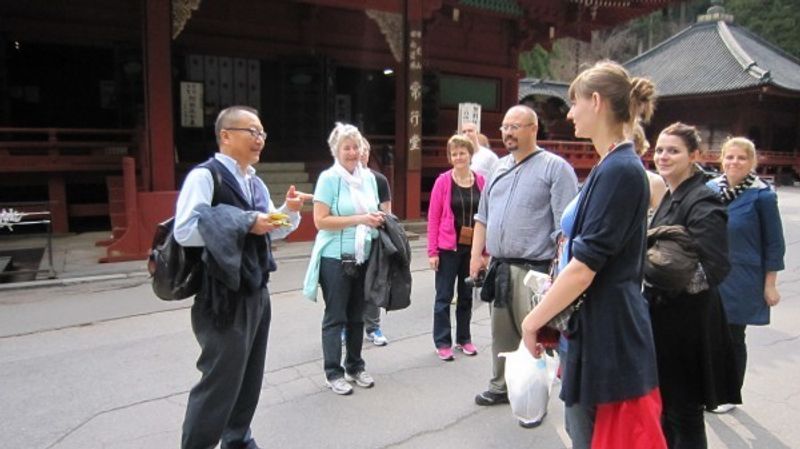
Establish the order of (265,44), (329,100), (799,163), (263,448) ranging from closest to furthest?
(263,448), (265,44), (329,100), (799,163)

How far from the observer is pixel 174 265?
102 inches

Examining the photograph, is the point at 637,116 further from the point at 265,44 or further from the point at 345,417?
the point at 265,44

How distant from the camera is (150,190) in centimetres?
876

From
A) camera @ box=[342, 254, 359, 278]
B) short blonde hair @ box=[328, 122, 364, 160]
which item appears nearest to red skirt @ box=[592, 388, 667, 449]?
camera @ box=[342, 254, 359, 278]

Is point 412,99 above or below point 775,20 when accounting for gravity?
below

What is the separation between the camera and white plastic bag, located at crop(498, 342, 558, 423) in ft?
7.64

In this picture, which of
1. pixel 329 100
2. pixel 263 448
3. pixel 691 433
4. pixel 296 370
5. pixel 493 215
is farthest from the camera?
pixel 329 100

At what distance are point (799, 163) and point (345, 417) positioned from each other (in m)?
29.9

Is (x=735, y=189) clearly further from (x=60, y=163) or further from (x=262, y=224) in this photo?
(x=60, y=163)

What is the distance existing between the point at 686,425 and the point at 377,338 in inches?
107

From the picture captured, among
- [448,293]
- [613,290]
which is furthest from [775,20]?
[613,290]

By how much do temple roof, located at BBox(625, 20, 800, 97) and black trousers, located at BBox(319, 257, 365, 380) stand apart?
1067 inches

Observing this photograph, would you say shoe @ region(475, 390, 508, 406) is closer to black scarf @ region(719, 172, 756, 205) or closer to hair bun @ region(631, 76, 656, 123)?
black scarf @ region(719, 172, 756, 205)

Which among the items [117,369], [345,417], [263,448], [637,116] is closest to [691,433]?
[637,116]
